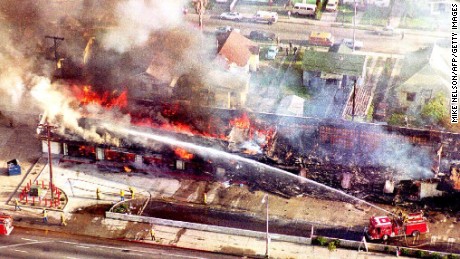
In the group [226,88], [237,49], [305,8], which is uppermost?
[305,8]

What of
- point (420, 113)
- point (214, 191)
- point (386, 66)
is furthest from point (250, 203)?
point (386, 66)

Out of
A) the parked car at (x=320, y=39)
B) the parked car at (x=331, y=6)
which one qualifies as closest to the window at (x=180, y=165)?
the parked car at (x=320, y=39)

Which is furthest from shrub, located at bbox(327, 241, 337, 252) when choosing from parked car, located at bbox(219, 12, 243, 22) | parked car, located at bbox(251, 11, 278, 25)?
parked car, located at bbox(219, 12, 243, 22)

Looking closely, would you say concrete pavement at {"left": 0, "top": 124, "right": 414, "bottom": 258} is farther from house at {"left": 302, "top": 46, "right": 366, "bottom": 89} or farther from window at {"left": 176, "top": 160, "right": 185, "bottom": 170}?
house at {"left": 302, "top": 46, "right": 366, "bottom": 89}

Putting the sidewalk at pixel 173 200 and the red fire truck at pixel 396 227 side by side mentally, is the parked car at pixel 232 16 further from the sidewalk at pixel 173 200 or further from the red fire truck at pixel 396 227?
the red fire truck at pixel 396 227

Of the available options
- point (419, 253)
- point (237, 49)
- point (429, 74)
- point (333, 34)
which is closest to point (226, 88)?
point (237, 49)

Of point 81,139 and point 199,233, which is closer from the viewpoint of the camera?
point 199,233

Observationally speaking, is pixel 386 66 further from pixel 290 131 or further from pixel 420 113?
pixel 290 131

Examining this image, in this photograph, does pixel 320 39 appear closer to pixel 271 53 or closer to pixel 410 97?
pixel 271 53
